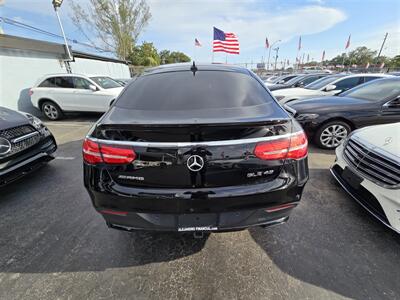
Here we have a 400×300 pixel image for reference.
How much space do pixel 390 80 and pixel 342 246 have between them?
4.07m

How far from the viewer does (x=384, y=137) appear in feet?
7.49

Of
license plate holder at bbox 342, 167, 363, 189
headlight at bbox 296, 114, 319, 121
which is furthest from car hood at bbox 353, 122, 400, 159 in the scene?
headlight at bbox 296, 114, 319, 121

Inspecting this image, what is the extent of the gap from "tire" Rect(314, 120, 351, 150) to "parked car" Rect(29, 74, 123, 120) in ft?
19.8

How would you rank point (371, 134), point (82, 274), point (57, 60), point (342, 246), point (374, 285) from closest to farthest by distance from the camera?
1. point (374, 285)
2. point (82, 274)
3. point (342, 246)
4. point (371, 134)
5. point (57, 60)

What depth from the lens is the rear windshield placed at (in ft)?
5.58

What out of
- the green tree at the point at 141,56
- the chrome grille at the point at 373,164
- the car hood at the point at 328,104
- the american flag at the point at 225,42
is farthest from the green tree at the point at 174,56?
the chrome grille at the point at 373,164

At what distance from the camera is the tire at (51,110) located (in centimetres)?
716

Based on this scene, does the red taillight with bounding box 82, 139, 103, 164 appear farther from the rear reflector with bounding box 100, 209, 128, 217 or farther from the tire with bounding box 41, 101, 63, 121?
the tire with bounding box 41, 101, 63, 121

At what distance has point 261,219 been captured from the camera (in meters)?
1.51

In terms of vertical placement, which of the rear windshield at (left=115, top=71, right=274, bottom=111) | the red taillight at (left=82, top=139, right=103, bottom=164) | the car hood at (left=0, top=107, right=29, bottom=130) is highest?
the rear windshield at (left=115, top=71, right=274, bottom=111)

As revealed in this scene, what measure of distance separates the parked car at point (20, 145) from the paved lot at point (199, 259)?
50 centimetres

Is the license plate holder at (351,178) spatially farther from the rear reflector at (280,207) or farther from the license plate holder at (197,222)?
the license plate holder at (197,222)

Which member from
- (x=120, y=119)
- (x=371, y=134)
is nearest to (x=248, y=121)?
(x=120, y=119)

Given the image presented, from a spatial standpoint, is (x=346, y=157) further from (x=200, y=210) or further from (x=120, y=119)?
(x=120, y=119)
